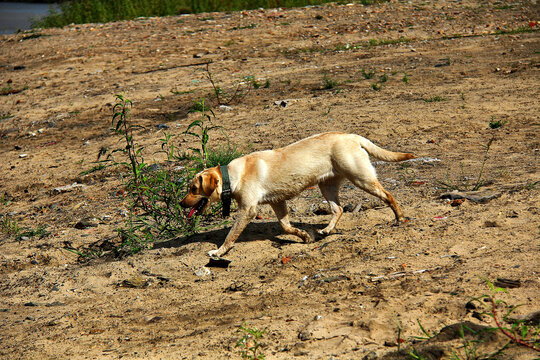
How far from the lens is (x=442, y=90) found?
9.56 m

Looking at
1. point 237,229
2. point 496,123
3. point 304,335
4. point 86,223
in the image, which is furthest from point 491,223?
point 86,223

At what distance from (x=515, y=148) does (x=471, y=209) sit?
89.2 inches

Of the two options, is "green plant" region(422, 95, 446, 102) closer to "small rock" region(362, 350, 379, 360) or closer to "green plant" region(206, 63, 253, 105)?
"green plant" region(206, 63, 253, 105)

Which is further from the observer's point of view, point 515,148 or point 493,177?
point 515,148

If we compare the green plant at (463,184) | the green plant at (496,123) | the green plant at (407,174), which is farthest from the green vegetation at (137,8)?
the green plant at (463,184)

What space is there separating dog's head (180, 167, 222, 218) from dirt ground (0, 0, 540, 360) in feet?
1.67

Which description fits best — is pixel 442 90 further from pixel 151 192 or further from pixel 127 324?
pixel 127 324

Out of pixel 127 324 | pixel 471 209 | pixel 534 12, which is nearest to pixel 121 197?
pixel 127 324

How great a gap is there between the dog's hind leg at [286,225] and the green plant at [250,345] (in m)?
1.84

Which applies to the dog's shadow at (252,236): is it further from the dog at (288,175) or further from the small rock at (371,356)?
the small rock at (371,356)

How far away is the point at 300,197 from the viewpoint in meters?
6.91

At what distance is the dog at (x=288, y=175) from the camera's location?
557 cm

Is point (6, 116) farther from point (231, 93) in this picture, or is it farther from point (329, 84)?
point (329, 84)

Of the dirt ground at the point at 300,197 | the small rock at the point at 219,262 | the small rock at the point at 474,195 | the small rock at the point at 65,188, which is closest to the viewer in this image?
the dirt ground at the point at 300,197
